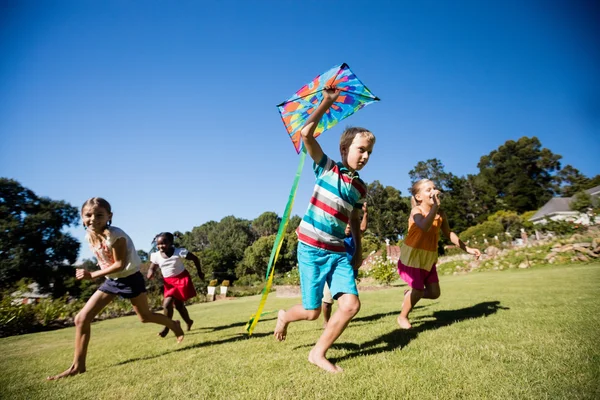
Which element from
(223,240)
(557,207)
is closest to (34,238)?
(223,240)

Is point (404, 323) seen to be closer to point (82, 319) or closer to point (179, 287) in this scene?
point (82, 319)

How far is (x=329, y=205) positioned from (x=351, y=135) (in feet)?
2.58

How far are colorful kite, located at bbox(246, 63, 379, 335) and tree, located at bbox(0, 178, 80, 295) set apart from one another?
2797 cm

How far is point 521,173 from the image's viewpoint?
2375 inches

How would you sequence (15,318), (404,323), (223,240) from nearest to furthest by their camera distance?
(404,323) < (15,318) < (223,240)

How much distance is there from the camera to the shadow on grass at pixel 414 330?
3.08 m

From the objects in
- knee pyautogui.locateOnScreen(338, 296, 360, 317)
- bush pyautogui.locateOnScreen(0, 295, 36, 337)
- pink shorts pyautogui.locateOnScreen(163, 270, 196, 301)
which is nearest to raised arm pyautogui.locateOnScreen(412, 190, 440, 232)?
knee pyautogui.locateOnScreen(338, 296, 360, 317)

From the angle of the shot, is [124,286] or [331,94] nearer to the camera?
[331,94]

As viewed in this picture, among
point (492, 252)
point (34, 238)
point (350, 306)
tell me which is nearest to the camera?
point (350, 306)

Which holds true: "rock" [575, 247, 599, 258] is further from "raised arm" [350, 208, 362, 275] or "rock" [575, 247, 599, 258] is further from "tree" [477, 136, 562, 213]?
"tree" [477, 136, 562, 213]

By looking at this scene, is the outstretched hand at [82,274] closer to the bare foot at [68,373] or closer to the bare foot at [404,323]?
the bare foot at [68,373]

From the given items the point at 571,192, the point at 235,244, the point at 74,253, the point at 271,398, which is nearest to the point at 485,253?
the point at 271,398

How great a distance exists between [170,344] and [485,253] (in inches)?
866

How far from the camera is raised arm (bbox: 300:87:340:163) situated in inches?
105
